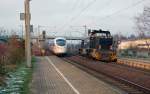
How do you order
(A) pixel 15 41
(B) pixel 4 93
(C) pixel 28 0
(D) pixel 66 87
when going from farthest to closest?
(A) pixel 15 41, (C) pixel 28 0, (D) pixel 66 87, (B) pixel 4 93

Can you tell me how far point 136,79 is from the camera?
25547 mm

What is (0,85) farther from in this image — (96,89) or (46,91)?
(96,89)

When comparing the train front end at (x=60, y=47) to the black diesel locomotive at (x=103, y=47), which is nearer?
the black diesel locomotive at (x=103, y=47)

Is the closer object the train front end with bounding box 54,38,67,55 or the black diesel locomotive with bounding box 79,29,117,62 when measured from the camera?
the black diesel locomotive with bounding box 79,29,117,62

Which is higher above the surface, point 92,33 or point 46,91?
point 92,33

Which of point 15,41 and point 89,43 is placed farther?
point 89,43

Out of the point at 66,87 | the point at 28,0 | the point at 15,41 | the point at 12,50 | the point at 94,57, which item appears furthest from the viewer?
the point at 94,57

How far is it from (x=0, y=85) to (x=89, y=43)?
33.6 meters

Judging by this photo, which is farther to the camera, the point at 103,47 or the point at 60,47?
the point at 60,47

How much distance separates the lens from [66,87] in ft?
62.7

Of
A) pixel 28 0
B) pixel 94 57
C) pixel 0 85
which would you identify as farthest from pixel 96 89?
pixel 94 57

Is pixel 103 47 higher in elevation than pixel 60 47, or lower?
higher

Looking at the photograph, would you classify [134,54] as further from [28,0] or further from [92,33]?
[28,0]

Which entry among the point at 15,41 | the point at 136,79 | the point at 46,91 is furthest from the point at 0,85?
the point at 15,41
